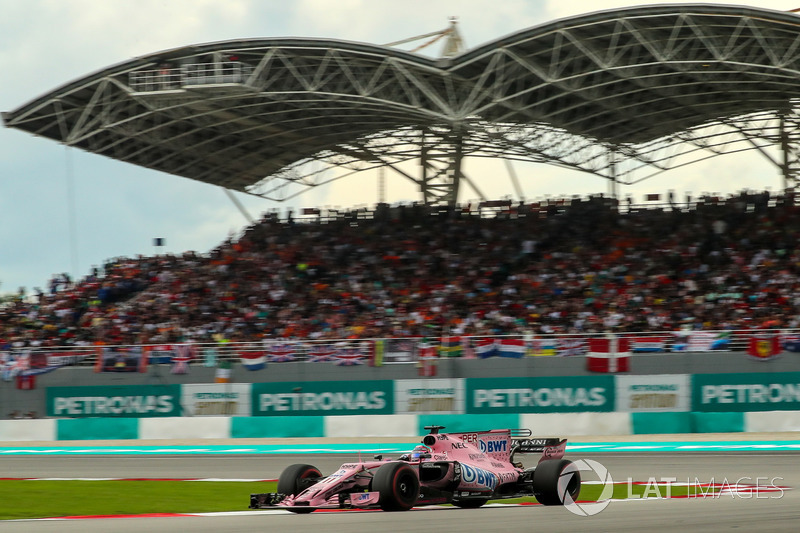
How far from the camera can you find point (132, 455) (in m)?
21.3

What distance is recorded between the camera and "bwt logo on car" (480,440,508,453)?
36.6ft

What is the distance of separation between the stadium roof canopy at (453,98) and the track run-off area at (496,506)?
33.7ft

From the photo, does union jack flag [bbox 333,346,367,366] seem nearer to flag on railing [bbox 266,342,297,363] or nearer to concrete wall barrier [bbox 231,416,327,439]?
flag on railing [bbox 266,342,297,363]

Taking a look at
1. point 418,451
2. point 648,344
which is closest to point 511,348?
point 648,344

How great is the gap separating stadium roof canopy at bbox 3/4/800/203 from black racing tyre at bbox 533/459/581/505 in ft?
56.1

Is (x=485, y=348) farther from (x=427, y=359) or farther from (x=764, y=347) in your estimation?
(x=764, y=347)

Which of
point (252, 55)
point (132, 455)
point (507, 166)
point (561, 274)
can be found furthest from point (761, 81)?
point (132, 455)

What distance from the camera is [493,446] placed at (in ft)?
36.9

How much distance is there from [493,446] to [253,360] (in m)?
14.8

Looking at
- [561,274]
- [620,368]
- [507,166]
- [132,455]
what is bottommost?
[132,455]

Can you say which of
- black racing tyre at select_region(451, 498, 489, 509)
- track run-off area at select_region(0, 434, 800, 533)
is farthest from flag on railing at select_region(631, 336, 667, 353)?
black racing tyre at select_region(451, 498, 489, 509)

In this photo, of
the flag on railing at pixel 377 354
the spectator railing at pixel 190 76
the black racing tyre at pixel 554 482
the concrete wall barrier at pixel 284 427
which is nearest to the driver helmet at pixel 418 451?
the black racing tyre at pixel 554 482

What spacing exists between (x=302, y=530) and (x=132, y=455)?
13.7m

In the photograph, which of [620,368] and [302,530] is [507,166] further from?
[302,530]
